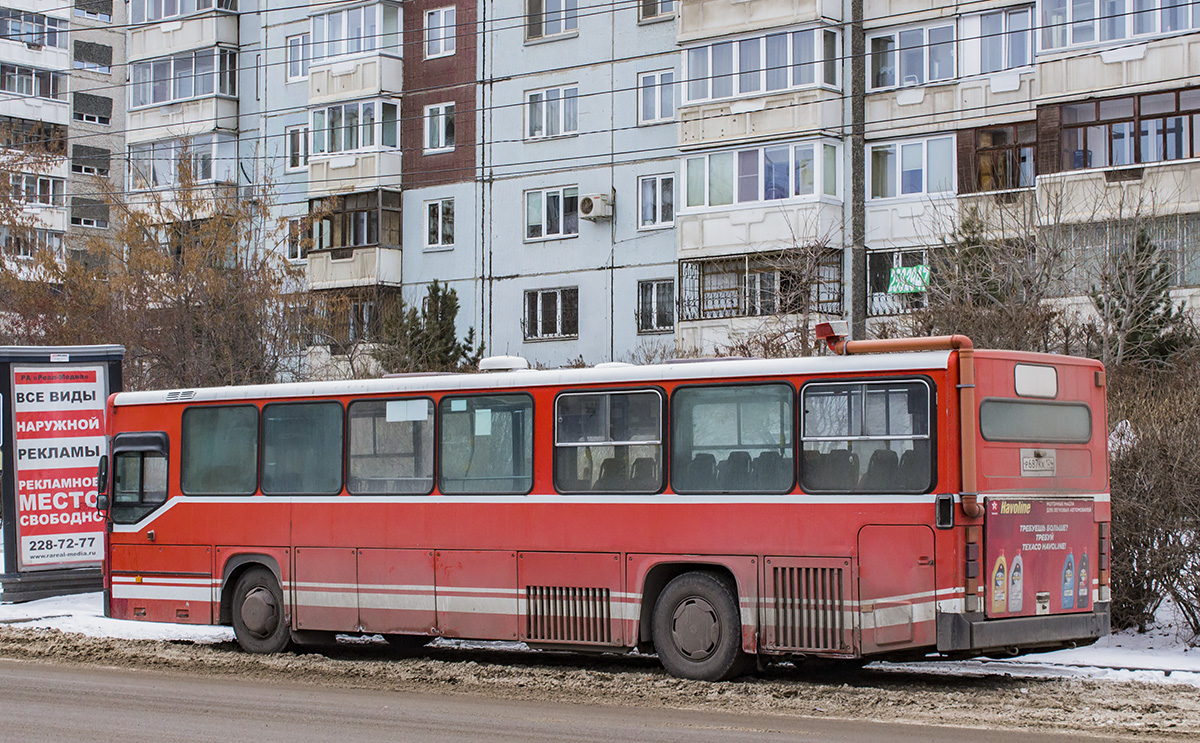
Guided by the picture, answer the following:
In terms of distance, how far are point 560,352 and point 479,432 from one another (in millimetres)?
27209

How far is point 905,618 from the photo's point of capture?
12.0 meters

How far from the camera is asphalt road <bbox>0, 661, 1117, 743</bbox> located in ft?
33.1

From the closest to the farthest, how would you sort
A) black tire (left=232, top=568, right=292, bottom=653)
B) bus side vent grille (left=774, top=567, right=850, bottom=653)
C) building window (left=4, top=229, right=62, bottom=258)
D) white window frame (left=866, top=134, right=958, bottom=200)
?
bus side vent grille (left=774, top=567, right=850, bottom=653), black tire (left=232, top=568, right=292, bottom=653), white window frame (left=866, top=134, right=958, bottom=200), building window (left=4, top=229, right=62, bottom=258)

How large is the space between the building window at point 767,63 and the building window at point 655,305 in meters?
5.19

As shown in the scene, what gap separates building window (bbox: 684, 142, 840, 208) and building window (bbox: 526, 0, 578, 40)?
746cm

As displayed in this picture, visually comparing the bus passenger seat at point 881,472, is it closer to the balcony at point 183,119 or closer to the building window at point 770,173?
the building window at point 770,173

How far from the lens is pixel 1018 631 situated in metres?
12.1

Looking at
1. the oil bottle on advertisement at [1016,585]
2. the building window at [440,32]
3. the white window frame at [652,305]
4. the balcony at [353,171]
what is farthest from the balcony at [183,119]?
the oil bottle on advertisement at [1016,585]

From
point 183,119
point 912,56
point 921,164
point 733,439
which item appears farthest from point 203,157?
point 733,439

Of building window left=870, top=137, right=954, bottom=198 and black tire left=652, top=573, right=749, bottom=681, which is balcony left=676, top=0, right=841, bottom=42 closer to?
building window left=870, top=137, right=954, bottom=198

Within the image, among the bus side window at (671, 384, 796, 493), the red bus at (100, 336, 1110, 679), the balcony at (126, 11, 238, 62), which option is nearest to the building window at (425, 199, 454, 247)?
the balcony at (126, 11, 238, 62)

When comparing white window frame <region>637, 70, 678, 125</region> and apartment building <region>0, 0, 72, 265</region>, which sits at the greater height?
apartment building <region>0, 0, 72, 265</region>

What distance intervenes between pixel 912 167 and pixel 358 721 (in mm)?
27483

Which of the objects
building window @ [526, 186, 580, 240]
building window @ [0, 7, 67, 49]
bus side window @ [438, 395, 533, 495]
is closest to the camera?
bus side window @ [438, 395, 533, 495]
